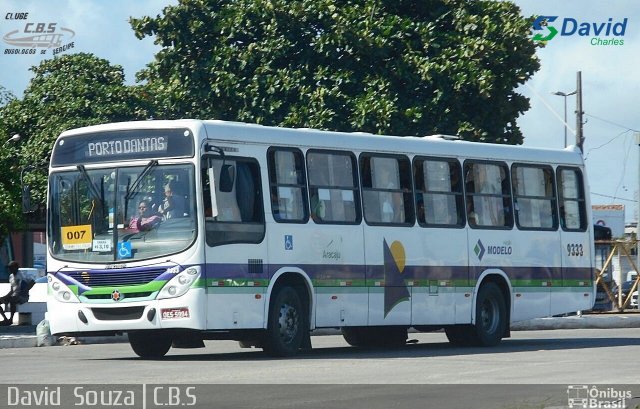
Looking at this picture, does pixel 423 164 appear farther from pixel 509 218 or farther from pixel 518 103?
pixel 518 103

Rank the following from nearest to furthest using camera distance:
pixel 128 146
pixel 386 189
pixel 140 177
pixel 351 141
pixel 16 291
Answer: pixel 140 177, pixel 128 146, pixel 351 141, pixel 386 189, pixel 16 291

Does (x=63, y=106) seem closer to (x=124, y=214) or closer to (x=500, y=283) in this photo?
(x=500, y=283)

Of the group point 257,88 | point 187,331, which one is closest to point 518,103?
point 257,88

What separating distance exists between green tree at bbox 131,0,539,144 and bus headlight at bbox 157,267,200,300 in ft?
57.8

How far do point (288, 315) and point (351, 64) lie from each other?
18228 mm

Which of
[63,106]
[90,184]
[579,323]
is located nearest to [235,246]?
[90,184]

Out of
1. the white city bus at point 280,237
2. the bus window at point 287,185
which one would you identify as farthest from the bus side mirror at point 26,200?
the bus window at point 287,185

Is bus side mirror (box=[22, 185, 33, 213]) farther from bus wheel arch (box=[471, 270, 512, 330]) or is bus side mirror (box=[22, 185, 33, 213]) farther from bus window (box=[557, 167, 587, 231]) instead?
bus window (box=[557, 167, 587, 231])

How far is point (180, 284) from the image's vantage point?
17859mm

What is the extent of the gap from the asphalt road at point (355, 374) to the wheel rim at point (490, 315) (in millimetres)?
360

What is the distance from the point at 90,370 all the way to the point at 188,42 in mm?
22280

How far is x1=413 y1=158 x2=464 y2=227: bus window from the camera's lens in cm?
2170

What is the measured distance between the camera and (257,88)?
36375 mm

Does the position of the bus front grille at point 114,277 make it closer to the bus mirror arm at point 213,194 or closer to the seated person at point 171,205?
the seated person at point 171,205
